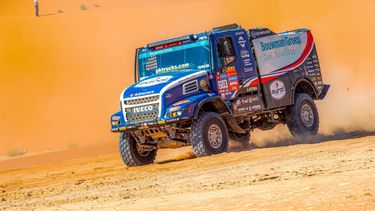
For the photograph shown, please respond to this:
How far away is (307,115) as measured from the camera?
21.6m

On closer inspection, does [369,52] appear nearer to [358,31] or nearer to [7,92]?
[358,31]

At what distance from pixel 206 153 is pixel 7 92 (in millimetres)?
28136

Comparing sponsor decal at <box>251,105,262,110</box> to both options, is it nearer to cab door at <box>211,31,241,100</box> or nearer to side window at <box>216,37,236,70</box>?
cab door at <box>211,31,241,100</box>

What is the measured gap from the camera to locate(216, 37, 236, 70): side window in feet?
62.3

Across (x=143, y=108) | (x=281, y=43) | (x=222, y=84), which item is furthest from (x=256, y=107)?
(x=143, y=108)

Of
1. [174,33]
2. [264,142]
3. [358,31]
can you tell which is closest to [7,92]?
[174,33]

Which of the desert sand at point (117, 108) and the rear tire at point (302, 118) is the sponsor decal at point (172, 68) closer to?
the desert sand at point (117, 108)

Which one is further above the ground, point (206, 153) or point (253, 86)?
point (253, 86)

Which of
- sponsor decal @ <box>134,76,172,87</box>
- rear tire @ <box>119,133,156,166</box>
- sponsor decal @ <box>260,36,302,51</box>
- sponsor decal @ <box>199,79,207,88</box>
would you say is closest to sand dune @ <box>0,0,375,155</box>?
sponsor decal @ <box>260,36,302,51</box>

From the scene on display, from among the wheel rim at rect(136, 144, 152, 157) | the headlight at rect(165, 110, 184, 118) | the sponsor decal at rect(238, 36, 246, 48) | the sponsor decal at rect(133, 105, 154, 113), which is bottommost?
the wheel rim at rect(136, 144, 152, 157)

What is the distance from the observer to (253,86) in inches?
781

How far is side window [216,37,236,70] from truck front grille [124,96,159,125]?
1.73 metres

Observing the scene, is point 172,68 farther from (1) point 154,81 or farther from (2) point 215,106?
(2) point 215,106

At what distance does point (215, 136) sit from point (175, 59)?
202cm
